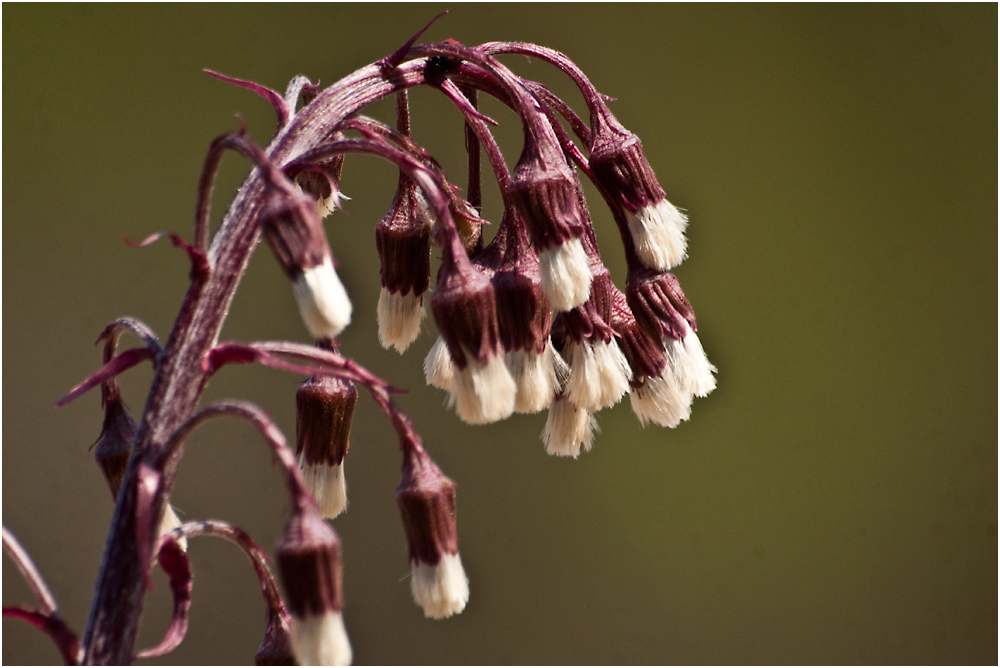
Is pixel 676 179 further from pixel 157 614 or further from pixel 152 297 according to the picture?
pixel 157 614

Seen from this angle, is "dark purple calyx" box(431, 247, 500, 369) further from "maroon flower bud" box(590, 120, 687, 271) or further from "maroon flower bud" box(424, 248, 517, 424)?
"maroon flower bud" box(590, 120, 687, 271)

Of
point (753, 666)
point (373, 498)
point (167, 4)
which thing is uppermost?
point (167, 4)

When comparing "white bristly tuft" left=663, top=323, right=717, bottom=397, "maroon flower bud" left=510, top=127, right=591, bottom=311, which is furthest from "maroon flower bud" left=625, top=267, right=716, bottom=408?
"maroon flower bud" left=510, top=127, right=591, bottom=311

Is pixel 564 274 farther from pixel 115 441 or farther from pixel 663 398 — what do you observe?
pixel 115 441

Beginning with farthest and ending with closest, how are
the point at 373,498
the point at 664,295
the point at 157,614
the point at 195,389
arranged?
the point at 373,498
the point at 157,614
the point at 664,295
the point at 195,389

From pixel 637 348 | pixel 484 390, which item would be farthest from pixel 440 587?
pixel 637 348

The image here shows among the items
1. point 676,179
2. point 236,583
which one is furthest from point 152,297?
point 676,179
